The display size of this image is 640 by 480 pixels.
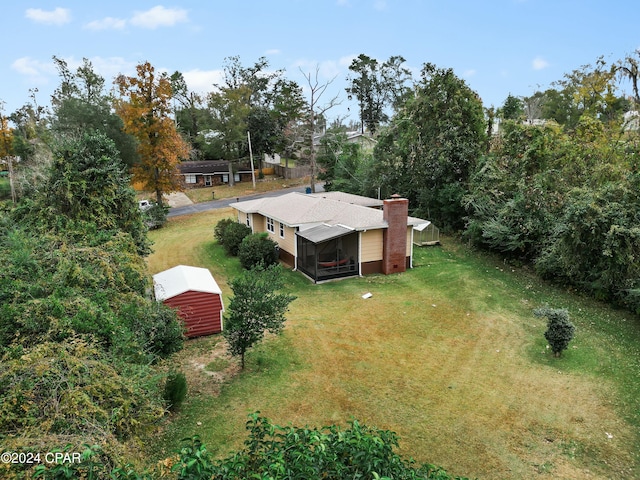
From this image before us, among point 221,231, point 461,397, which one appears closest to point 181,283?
point 461,397

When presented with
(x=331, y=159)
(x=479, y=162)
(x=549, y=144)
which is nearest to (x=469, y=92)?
(x=479, y=162)

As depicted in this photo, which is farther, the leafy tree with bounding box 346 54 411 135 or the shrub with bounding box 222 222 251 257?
the leafy tree with bounding box 346 54 411 135

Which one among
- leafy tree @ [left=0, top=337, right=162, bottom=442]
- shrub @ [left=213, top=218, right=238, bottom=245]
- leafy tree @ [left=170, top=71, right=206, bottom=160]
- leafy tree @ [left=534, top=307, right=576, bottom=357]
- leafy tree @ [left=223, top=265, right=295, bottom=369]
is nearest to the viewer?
leafy tree @ [left=0, top=337, right=162, bottom=442]

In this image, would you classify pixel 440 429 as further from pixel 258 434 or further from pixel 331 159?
pixel 331 159

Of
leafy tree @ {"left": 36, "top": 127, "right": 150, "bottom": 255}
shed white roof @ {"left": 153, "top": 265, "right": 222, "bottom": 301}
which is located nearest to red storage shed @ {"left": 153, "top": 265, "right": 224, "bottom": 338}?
shed white roof @ {"left": 153, "top": 265, "right": 222, "bottom": 301}

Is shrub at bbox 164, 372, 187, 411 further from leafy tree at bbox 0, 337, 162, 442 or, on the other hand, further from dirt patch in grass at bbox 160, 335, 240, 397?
leafy tree at bbox 0, 337, 162, 442

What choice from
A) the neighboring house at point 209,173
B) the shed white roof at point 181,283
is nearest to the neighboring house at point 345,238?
the shed white roof at point 181,283
